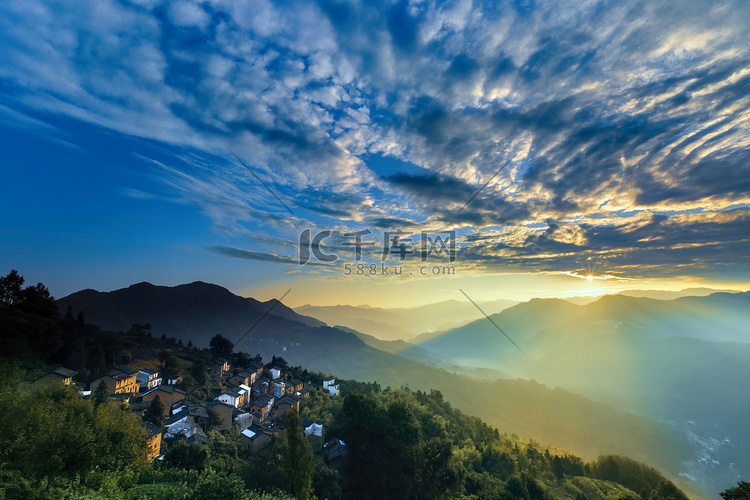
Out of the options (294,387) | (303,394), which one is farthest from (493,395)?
(303,394)

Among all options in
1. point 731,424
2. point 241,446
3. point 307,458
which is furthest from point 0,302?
point 731,424

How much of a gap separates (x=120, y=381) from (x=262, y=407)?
21.3 m

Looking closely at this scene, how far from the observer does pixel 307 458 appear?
72.5ft

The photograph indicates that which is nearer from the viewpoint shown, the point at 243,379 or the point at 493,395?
the point at 243,379

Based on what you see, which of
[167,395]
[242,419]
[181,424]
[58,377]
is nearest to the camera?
[181,424]

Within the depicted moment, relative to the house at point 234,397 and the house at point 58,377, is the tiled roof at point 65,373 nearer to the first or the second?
the house at point 58,377

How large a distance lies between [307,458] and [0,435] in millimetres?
19175

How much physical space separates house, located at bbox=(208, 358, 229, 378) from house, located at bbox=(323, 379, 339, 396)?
24108 millimetres

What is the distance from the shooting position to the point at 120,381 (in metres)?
41.2

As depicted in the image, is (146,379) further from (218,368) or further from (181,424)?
(181,424)

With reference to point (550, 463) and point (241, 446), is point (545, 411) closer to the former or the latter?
point (550, 463)

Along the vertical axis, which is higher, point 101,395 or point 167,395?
point 101,395

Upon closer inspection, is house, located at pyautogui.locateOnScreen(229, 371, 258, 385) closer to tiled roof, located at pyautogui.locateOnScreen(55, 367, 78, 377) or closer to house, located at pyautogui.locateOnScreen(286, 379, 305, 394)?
house, located at pyautogui.locateOnScreen(286, 379, 305, 394)

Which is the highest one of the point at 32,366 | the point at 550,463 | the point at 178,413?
the point at 32,366
